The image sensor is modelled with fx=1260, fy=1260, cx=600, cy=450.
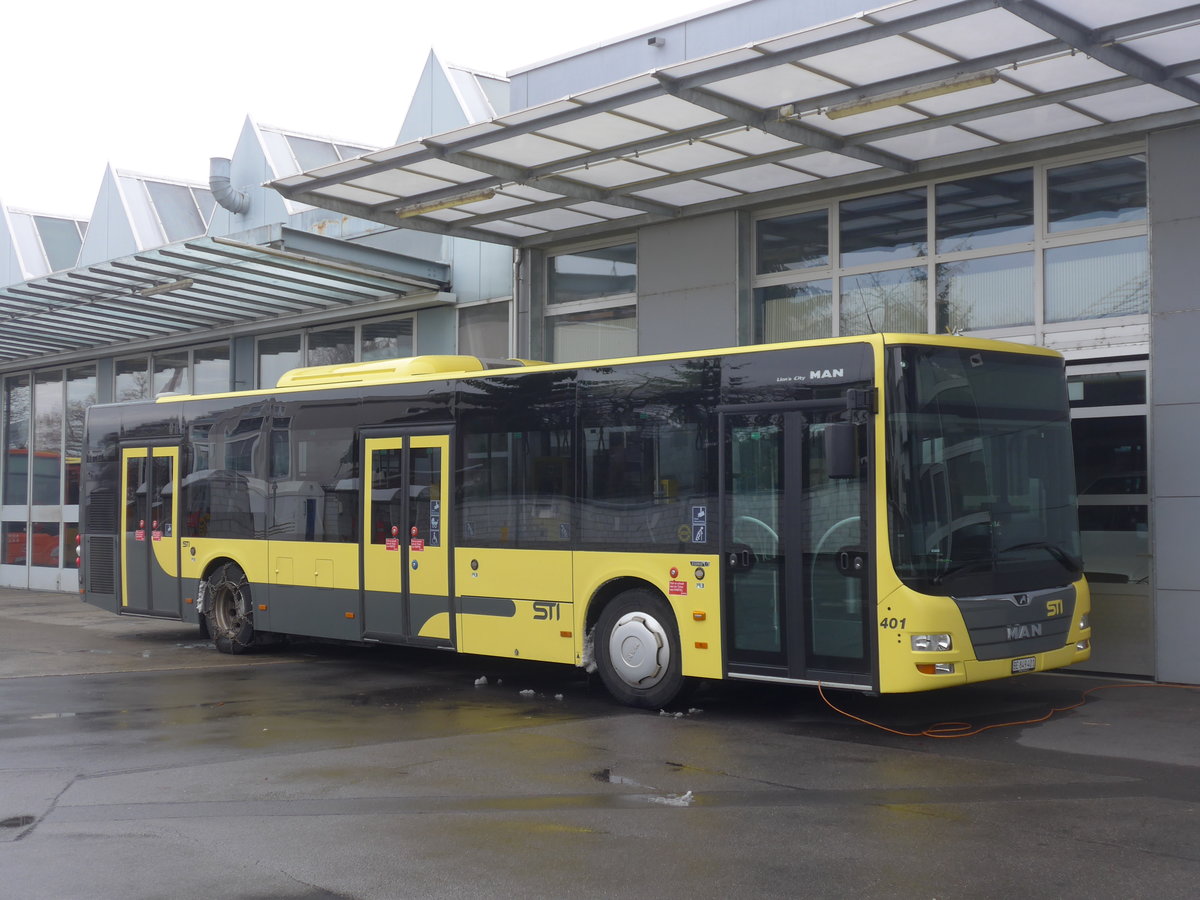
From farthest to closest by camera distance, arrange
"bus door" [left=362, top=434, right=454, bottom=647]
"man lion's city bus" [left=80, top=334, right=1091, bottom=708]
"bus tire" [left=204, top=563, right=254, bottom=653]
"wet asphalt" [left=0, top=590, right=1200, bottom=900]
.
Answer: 1. "bus tire" [left=204, top=563, right=254, bottom=653]
2. "bus door" [left=362, top=434, right=454, bottom=647]
3. "man lion's city bus" [left=80, top=334, right=1091, bottom=708]
4. "wet asphalt" [left=0, top=590, right=1200, bottom=900]

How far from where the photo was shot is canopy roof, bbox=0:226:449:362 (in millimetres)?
16578

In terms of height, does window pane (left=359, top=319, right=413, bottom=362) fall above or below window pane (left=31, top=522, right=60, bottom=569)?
above

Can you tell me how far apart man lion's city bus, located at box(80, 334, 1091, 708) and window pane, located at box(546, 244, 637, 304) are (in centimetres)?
420

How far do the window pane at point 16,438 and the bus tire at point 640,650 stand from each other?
69.0 feet

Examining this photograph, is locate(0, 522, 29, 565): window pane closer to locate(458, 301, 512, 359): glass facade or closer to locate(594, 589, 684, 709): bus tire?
locate(458, 301, 512, 359): glass facade

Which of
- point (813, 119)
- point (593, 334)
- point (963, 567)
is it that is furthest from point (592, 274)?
point (963, 567)

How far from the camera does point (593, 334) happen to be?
16797 mm

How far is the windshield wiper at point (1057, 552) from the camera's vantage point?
9.41 m

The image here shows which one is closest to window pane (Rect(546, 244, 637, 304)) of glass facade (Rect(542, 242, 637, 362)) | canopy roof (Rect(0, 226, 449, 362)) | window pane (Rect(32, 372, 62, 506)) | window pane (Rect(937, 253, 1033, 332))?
glass facade (Rect(542, 242, 637, 362))

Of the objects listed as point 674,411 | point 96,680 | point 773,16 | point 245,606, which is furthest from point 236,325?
point 674,411

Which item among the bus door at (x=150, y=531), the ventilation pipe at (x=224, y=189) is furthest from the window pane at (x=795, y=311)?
the ventilation pipe at (x=224, y=189)

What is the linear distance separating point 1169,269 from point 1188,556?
8.61 ft

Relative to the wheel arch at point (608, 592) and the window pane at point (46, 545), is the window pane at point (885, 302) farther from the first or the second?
the window pane at point (46, 545)

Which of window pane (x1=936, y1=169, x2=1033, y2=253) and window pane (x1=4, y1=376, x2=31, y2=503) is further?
window pane (x1=4, y1=376, x2=31, y2=503)
